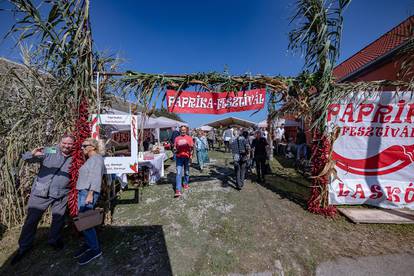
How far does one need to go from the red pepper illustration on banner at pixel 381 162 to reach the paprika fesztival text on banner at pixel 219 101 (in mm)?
2132

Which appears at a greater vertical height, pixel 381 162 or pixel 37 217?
pixel 381 162

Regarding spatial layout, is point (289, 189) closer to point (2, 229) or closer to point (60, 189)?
point (60, 189)

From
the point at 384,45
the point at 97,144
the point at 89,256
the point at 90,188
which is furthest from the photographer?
the point at 384,45

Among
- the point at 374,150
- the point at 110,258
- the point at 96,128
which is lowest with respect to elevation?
the point at 110,258

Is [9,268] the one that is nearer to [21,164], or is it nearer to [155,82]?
[21,164]

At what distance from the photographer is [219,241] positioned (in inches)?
110

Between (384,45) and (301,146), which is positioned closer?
(301,146)

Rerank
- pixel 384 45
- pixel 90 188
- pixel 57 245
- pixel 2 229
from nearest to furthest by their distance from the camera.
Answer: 1. pixel 90 188
2. pixel 57 245
3. pixel 2 229
4. pixel 384 45

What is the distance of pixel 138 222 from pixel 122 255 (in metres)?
0.87

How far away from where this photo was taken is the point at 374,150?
12.1 ft

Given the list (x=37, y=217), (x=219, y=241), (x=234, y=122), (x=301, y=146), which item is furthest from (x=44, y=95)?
(x=234, y=122)

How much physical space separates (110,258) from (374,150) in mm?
5550

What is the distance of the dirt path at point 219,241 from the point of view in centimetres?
231

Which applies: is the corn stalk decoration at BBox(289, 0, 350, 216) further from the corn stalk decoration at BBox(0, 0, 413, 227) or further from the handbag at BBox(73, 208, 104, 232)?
the handbag at BBox(73, 208, 104, 232)
